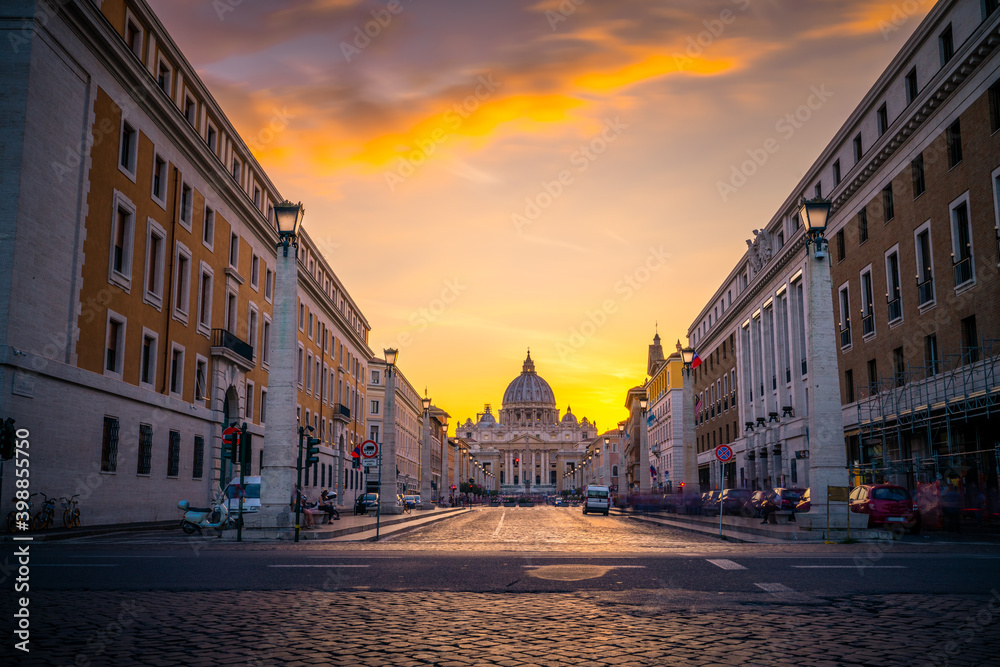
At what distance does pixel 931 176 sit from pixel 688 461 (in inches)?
668

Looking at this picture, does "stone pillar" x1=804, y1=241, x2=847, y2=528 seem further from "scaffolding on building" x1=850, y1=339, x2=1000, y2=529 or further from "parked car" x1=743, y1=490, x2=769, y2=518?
"parked car" x1=743, y1=490, x2=769, y2=518

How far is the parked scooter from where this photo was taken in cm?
2438

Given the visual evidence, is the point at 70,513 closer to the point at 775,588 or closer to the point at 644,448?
the point at 775,588

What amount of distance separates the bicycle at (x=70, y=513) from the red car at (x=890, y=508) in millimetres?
22817

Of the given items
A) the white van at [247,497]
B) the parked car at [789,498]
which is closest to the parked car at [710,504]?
the parked car at [789,498]

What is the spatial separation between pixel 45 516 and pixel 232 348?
17.2 m

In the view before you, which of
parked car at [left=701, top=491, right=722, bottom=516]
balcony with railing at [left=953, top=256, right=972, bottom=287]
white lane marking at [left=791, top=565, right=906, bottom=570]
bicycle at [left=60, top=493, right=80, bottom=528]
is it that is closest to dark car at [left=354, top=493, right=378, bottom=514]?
parked car at [left=701, top=491, right=722, bottom=516]

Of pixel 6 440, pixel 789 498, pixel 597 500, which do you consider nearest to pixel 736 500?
pixel 789 498

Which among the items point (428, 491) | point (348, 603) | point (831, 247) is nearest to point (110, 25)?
point (348, 603)

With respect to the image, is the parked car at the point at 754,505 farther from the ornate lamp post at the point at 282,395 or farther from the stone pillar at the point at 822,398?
the ornate lamp post at the point at 282,395

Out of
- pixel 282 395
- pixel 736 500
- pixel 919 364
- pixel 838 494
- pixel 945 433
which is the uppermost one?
pixel 919 364

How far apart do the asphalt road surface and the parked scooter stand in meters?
10.5

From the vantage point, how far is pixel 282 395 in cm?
2300

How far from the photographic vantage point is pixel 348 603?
8805mm
